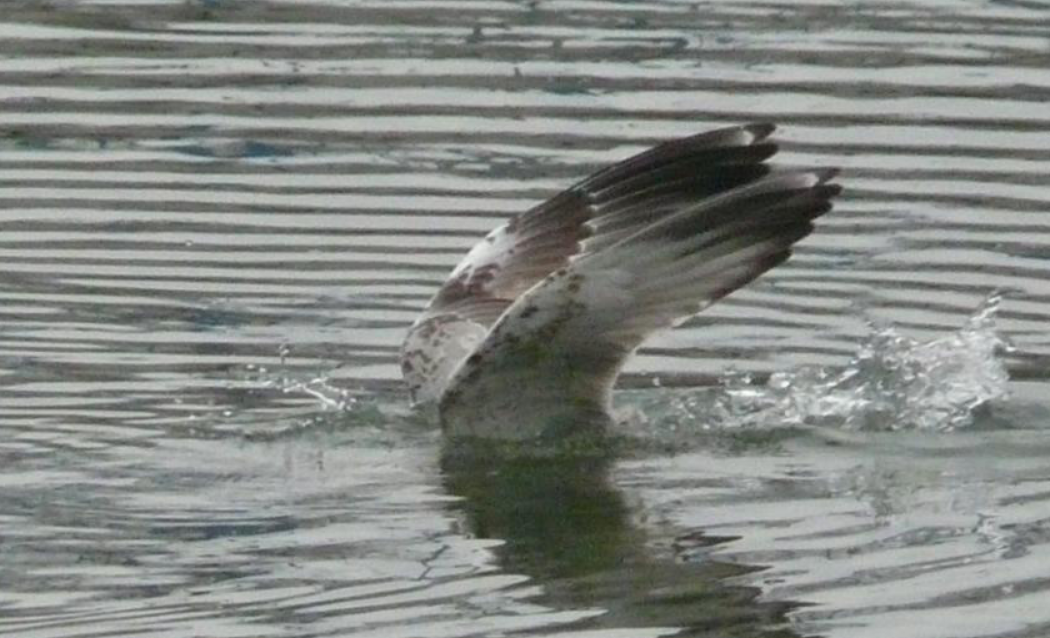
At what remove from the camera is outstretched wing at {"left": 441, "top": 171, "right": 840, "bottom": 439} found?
34.4 ft

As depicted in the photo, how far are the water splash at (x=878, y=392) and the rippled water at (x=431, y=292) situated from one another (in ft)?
0.06

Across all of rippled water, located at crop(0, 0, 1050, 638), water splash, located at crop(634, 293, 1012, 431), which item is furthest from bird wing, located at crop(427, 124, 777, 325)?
water splash, located at crop(634, 293, 1012, 431)

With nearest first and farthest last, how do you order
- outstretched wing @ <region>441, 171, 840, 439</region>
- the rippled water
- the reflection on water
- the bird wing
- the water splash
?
the reflection on water → the rippled water → outstretched wing @ <region>441, 171, 840, 439</region> → the bird wing → the water splash

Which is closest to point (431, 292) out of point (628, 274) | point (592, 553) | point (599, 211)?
point (599, 211)

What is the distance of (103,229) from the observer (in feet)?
43.5

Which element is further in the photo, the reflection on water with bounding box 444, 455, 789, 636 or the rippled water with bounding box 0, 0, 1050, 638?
the rippled water with bounding box 0, 0, 1050, 638

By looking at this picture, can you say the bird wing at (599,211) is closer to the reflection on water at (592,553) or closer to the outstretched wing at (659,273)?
the outstretched wing at (659,273)

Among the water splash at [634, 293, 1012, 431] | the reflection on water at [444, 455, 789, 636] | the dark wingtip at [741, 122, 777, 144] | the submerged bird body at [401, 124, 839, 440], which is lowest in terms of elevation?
the reflection on water at [444, 455, 789, 636]

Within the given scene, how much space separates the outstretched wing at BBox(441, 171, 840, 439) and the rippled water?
443 mm

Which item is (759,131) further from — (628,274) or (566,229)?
(566,229)

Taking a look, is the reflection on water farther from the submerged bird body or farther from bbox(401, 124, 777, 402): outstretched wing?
bbox(401, 124, 777, 402): outstretched wing

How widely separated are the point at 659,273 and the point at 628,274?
0.33ft

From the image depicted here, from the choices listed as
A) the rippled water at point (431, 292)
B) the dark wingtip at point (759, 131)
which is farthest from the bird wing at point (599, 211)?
the rippled water at point (431, 292)

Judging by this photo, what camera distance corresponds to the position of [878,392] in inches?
450
